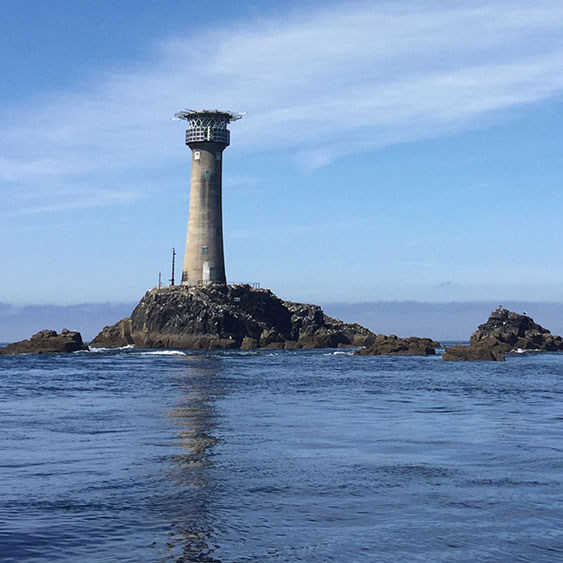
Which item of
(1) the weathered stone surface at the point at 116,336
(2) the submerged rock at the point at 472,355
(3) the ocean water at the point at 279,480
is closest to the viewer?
(3) the ocean water at the point at 279,480

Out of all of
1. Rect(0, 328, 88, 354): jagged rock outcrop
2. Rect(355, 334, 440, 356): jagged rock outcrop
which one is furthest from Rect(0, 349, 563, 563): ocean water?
Rect(0, 328, 88, 354): jagged rock outcrop

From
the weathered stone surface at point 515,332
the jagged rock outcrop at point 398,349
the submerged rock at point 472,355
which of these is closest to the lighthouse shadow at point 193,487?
the submerged rock at point 472,355

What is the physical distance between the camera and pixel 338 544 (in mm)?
13992

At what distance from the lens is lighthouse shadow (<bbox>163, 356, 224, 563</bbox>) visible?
45.1 feet

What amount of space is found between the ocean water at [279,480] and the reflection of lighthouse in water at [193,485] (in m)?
0.05

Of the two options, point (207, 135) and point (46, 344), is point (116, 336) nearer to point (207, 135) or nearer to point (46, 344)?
point (46, 344)

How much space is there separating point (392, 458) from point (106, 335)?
12642cm

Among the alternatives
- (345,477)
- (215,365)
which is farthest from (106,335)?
(345,477)

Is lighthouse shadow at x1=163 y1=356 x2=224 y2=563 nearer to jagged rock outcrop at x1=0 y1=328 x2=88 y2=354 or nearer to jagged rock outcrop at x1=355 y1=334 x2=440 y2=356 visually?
jagged rock outcrop at x1=355 y1=334 x2=440 y2=356

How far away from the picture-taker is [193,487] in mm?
18594

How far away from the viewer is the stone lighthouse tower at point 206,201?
5039 inches

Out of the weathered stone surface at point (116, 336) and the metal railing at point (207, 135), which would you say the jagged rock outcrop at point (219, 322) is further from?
the metal railing at point (207, 135)

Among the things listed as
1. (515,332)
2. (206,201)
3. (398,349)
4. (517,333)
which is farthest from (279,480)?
(517,333)

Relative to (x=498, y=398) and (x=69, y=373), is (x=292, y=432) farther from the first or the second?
(x=69, y=373)
